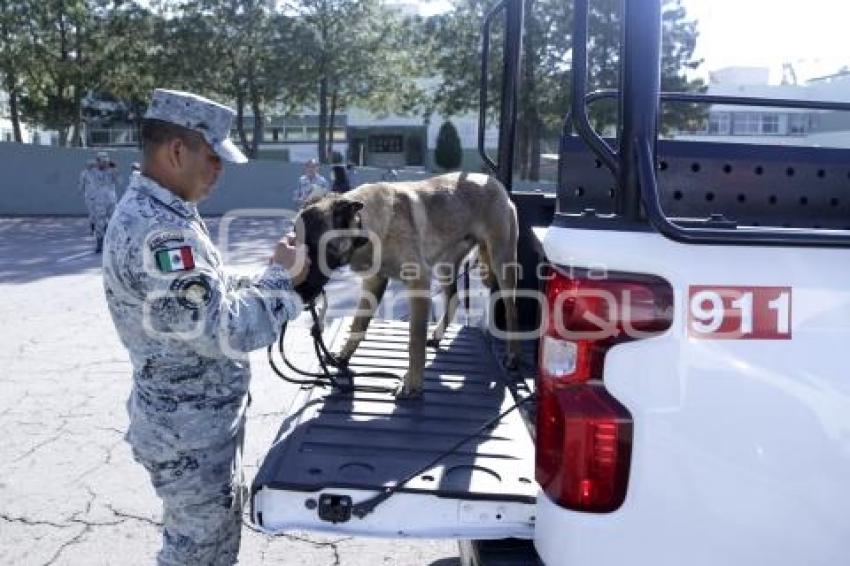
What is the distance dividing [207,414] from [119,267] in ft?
1.78

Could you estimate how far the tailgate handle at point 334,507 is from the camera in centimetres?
227

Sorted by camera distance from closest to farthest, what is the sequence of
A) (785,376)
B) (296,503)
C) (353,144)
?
(785,376)
(296,503)
(353,144)

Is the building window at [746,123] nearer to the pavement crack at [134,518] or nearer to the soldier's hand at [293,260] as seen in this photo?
the pavement crack at [134,518]

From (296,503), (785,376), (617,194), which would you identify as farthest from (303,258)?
(785,376)

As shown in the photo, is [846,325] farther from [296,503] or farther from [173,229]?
[173,229]

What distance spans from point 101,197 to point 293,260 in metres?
14.4

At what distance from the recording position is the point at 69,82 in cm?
2898

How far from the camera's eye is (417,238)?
161 inches

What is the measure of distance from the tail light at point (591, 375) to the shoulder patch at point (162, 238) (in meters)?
1.12

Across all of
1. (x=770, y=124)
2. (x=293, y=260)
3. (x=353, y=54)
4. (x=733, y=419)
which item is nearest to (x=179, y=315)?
(x=293, y=260)

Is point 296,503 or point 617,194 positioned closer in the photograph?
point 617,194

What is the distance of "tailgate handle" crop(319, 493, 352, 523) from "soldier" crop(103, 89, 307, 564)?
0.49m

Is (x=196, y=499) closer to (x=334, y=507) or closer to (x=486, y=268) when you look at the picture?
(x=334, y=507)

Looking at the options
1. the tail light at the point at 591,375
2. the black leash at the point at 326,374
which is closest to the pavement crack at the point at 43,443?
the black leash at the point at 326,374
